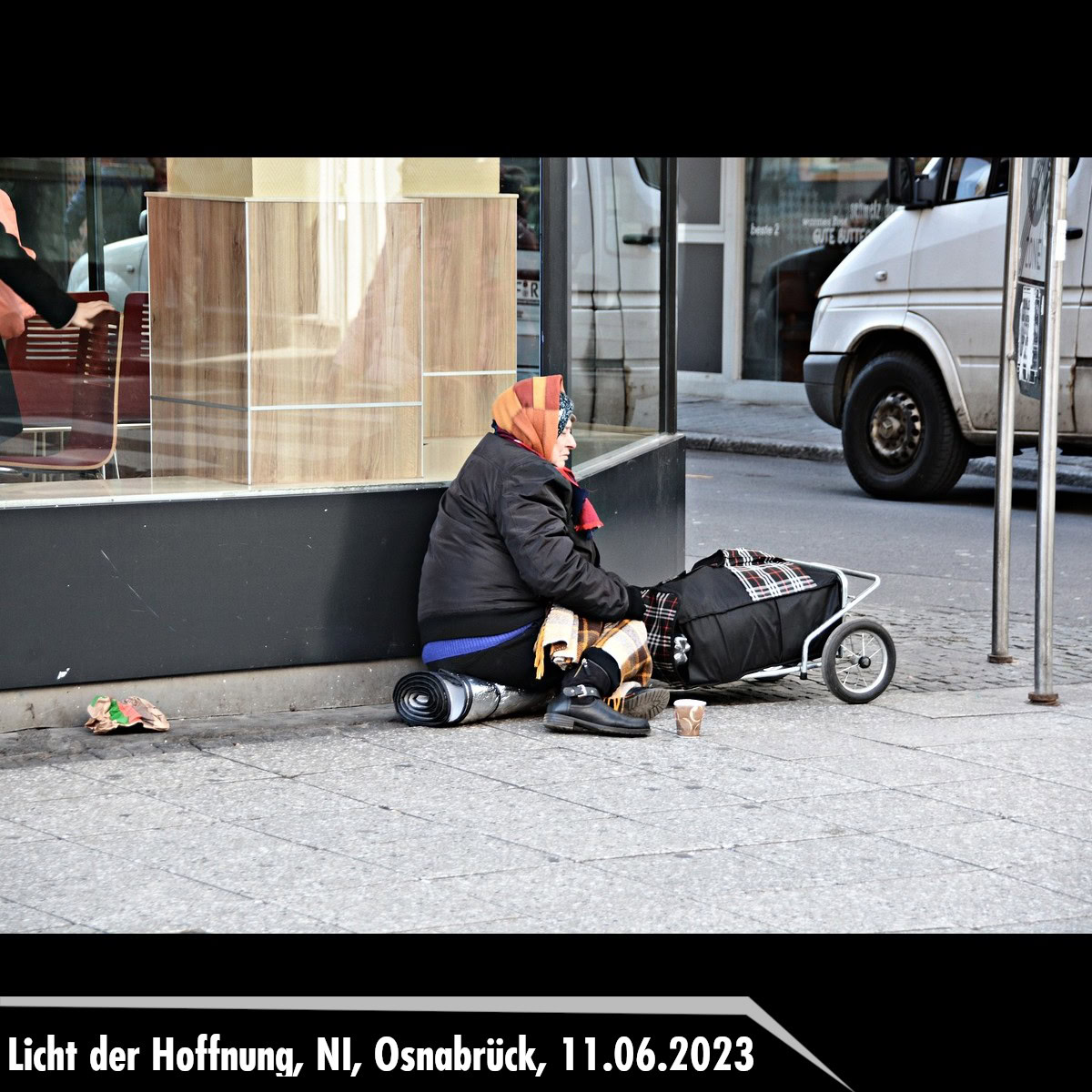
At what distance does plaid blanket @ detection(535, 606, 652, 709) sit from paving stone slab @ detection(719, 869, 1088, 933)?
175cm

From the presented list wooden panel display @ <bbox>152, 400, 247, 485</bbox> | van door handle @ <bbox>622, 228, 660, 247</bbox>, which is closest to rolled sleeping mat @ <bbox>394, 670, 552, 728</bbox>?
wooden panel display @ <bbox>152, 400, 247, 485</bbox>

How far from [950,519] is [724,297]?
25.2 feet

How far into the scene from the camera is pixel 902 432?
12.5 metres

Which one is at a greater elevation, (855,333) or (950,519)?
(855,333)

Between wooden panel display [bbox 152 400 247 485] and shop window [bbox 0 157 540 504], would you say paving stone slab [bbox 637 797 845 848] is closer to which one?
shop window [bbox 0 157 540 504]

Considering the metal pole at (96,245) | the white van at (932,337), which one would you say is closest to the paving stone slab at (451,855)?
the metal pole at (96,245)

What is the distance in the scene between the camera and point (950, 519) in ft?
38.2

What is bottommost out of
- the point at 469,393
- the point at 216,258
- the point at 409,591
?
the point at 409,591

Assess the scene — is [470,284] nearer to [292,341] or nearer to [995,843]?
[292,341]

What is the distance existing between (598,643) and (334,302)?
4.97ft

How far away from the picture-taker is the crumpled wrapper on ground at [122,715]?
618 centimetres
